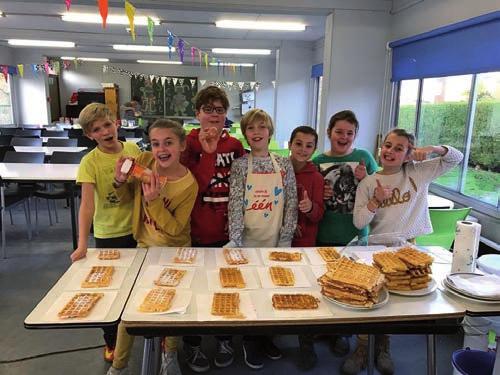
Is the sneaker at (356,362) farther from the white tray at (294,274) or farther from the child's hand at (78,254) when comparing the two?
the child's hand at (78,254)

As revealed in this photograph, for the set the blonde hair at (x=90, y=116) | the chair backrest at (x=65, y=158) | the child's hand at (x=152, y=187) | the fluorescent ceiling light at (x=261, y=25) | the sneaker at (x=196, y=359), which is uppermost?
the fluorescent ceiling light at (x=261, y=25)

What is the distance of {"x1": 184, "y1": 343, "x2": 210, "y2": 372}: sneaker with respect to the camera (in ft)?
7.29

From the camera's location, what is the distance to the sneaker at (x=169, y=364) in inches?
78.7

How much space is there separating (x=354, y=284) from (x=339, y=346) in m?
1.27

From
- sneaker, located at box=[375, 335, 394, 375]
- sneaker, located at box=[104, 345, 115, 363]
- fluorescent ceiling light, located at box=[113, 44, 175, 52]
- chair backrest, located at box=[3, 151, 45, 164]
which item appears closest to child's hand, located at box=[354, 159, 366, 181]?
sneaker, located at box=[375, 335, 394, 375]

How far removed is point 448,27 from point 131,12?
259cm

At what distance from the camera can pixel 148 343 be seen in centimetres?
151

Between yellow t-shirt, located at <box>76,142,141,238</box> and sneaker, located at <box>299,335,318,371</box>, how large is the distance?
122 cm

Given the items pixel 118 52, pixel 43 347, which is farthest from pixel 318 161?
pixel 118 52

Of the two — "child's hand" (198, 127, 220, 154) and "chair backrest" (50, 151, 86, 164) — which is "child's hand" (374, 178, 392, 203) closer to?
"child's hand" (198, 127, 220, 154)

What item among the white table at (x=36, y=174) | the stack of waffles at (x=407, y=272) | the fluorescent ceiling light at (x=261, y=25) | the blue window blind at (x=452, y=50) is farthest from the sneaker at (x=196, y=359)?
the fluorescent ceiling light at (x=261, y=25)

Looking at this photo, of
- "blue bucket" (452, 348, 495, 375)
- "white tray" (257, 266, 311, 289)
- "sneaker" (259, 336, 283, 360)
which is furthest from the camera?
"sneaker" (259, 336, 283, 360)

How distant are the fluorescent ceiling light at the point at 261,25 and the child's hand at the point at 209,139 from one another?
4575mm

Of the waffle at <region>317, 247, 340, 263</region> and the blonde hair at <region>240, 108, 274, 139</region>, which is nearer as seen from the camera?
the waffle at <region>317, 247, 340, 263</region>
